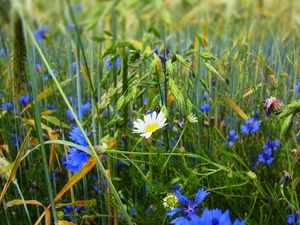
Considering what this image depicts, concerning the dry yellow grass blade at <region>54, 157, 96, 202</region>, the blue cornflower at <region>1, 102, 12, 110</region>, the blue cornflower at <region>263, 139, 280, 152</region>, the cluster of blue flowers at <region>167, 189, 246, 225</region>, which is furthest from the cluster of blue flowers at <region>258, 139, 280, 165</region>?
the blue cornflower at <region>1, 102, 12, 110</region>

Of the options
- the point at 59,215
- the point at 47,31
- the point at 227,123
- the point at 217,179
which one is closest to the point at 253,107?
the point at 227,123

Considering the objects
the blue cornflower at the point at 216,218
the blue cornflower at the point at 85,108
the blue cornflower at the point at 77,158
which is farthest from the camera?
the blue cornflower at the point at 85,108

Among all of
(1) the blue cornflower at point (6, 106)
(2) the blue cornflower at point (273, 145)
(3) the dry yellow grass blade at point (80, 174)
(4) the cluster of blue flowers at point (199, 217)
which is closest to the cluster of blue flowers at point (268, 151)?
(2) the blue cornflower at point (273, 145)

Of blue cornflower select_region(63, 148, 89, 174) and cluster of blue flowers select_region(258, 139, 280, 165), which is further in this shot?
cluster of blue flowers select_region(258, 139, 280, 165)

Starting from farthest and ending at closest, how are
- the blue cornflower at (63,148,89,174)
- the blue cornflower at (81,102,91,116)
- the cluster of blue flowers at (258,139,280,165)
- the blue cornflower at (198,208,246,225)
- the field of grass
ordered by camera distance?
the blue cornflower at (81,102,91,116), the cluster of blue flowers at (258,139,280,165), the blue cornflower at (63,148,89,174), the field of grass, the blue cornflower at (198,208,246,225)

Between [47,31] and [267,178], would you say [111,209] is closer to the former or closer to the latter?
[267,178]

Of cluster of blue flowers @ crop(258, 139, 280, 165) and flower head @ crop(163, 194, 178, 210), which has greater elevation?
cluster of blue flowers @ crop(258, 139, 280, 165)

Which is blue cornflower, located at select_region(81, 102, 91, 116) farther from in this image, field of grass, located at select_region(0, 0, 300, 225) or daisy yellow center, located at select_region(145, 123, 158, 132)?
daisy yellow center, located at select_region(145, 123, 158, 132)

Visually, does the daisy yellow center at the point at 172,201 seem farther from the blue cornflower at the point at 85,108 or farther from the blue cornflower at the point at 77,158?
the blue cornflower at the point at 85,108
